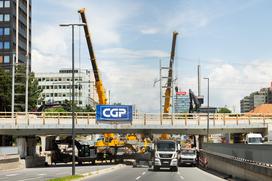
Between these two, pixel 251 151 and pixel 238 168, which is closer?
pixel 251 151

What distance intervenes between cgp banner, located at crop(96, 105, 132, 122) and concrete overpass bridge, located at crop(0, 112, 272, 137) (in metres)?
0.66

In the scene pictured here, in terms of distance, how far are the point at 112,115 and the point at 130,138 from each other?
21.9m

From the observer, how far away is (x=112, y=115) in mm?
64438

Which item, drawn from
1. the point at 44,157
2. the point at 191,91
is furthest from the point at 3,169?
the point at 191,91

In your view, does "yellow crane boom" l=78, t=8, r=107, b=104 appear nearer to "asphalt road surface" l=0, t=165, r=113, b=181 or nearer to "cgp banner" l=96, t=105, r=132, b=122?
"cgp banner" l=96, t=105, r=132, b=122

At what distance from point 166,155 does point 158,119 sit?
24086mm

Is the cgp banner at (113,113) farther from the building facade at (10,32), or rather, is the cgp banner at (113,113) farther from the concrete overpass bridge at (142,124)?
the building facade at (10,32)

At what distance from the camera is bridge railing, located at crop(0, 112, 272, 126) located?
199 feet

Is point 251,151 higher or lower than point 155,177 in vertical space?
higher

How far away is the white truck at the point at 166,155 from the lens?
4075 centimetres

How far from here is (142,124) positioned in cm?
6431

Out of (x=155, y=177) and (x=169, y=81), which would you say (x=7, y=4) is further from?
(x=155, y=177)

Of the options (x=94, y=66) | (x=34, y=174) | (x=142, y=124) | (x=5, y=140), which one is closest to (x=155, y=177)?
(x=34, y=174)

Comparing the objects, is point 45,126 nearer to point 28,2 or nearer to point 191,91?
point 191,91
